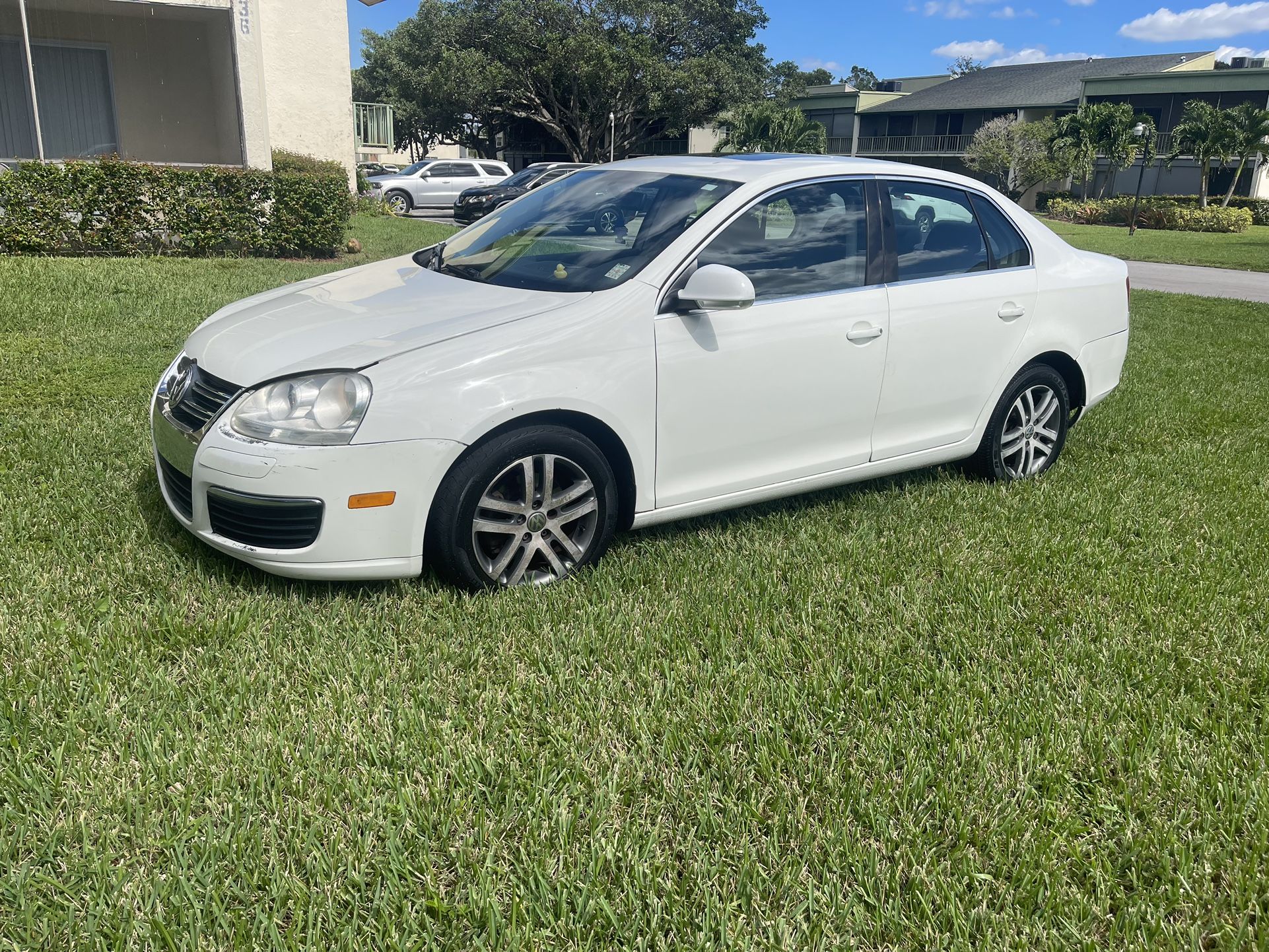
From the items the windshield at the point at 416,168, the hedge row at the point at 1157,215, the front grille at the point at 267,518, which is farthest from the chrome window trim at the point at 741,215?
the hedge row at the point at 1157,215

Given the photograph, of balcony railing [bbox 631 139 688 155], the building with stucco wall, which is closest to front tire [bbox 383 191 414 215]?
the building with stucco wall

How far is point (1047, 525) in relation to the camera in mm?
4629

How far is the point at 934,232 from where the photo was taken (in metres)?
4.71

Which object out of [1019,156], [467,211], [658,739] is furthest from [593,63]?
[658,739]

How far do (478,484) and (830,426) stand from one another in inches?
65.4

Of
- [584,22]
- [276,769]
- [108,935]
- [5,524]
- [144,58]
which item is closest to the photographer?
[108,935]

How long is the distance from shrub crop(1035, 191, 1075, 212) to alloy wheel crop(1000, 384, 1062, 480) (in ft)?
148

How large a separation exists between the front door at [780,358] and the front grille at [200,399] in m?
1.58

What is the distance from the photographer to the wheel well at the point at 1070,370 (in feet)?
17.1

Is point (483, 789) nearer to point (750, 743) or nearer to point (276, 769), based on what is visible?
point (276, 769)

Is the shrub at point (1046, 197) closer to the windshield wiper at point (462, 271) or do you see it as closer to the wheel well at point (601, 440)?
the windshield wiper at point (462, 271)

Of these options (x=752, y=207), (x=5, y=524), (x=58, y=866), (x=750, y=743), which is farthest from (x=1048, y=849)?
(x=5, y=524)

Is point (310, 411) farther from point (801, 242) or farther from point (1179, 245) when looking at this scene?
point (1179, 245)

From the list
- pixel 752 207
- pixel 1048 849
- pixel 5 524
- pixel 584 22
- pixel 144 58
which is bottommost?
pixel 1048 849
